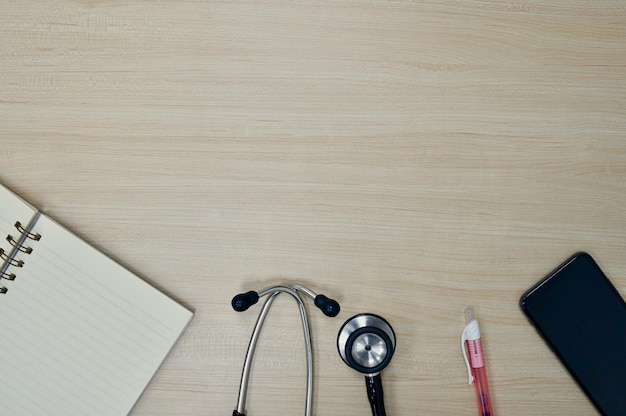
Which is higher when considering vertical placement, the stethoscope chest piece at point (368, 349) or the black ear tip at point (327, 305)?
the black ear tip at point (327, 305)

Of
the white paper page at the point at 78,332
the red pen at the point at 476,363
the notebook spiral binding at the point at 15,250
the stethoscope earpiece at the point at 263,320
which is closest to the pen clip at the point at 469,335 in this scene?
the red pen at the point at 476,363

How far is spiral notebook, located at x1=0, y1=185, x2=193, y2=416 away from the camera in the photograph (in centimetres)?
105

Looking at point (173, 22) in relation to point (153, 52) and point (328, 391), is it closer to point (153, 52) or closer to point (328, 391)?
point (153, 52)

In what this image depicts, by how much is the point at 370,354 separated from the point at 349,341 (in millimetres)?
40

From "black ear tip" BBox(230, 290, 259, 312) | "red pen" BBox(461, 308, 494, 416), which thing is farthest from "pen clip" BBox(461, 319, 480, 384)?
"black ear tip" BBox(230, 290, 259, 312)

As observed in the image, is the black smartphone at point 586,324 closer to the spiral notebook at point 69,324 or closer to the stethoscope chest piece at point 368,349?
the stethoscope chest piece at point 368,349

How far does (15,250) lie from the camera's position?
41.9 inches

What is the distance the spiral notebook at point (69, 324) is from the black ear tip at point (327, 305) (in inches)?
9.2

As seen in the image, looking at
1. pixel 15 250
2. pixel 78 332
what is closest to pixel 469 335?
pixel 78 332

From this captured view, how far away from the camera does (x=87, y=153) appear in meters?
1.09

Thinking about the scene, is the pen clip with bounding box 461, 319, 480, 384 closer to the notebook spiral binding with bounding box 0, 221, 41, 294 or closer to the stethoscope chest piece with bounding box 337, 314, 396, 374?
the stethoscope chest piece with bounding box 337, 314, 396, 374

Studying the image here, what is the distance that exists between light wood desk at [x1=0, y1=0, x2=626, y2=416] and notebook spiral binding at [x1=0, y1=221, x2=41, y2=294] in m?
0.06

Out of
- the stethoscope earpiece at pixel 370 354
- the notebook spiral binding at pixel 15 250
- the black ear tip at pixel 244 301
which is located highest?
the notebook spiral binding at pixel 15 250

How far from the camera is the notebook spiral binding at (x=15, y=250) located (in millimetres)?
1057
